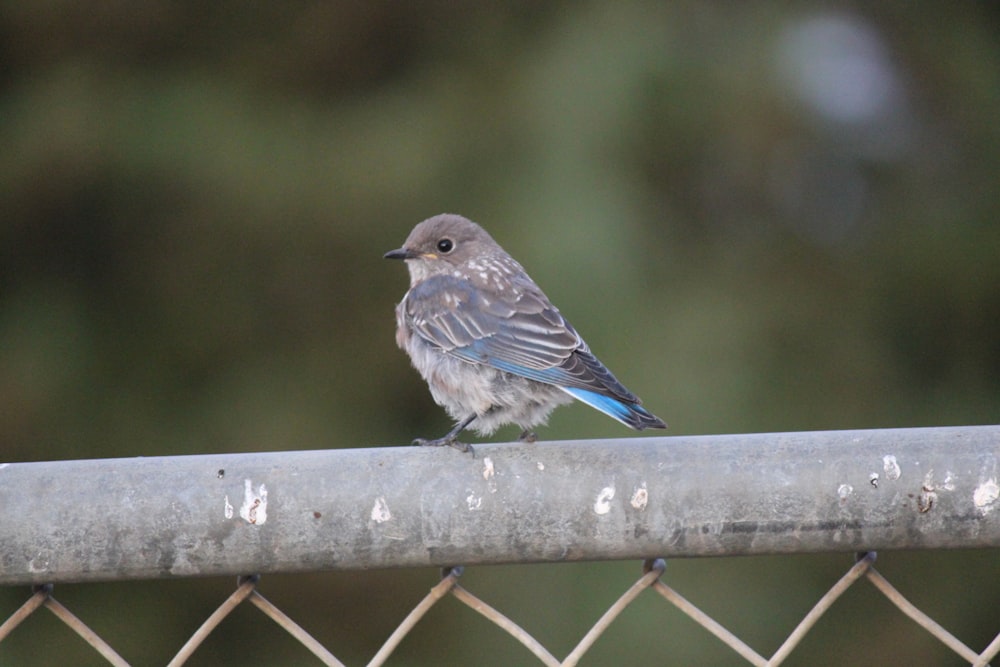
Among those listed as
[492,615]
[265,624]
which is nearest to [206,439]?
[265,624]

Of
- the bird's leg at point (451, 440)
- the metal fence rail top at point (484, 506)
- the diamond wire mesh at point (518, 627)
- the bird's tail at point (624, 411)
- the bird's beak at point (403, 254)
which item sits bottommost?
the diamond wire mesh at point (518, 627)

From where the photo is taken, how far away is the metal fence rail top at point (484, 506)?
1.45 meters

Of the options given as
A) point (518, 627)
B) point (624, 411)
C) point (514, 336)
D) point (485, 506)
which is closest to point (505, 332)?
point (514, 336)

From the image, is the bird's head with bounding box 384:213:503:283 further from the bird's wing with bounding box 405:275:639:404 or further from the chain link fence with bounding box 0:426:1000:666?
the chain link fence with bounding box 0:426:1000:666

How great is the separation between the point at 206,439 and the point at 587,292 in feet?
6.01

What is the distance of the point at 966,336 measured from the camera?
4.90m

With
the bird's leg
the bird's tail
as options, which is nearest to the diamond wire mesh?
the bird's leg

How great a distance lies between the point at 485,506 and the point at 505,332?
5.53 feet

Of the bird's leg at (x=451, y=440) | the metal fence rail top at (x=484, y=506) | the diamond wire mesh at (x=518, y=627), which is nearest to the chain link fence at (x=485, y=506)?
the metal fence rail top at (x=484, y=506)

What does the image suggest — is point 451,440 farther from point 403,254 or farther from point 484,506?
point 484,506

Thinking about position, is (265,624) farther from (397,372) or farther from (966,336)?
(966,336)

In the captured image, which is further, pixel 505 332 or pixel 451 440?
pixel 505 332

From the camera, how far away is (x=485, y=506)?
1.48 metres

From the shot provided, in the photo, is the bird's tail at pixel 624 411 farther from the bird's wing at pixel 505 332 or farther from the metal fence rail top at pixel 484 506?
the metal fence rail top at pixel 484 506
